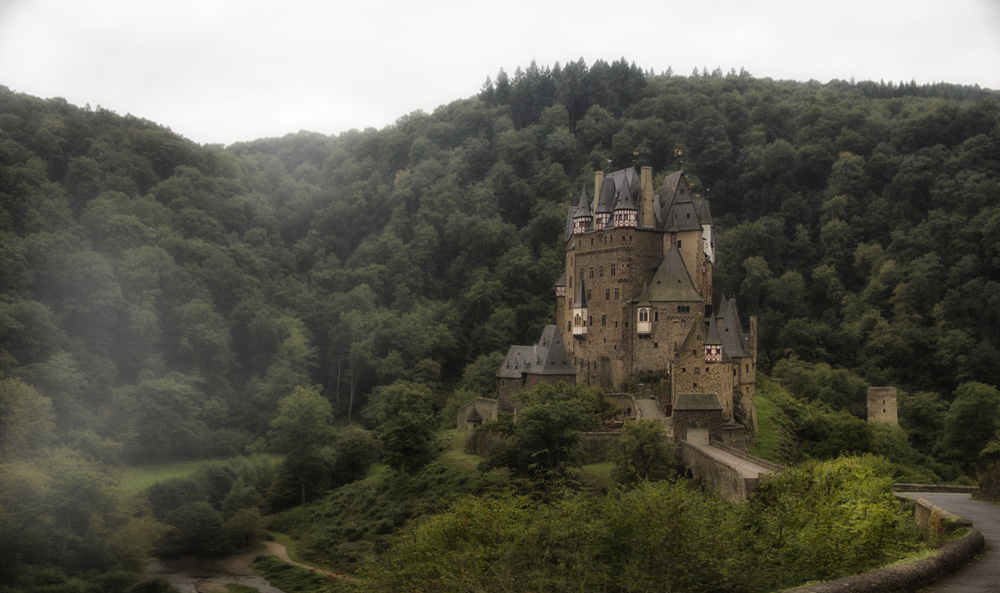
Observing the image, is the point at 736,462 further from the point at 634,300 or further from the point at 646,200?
the point at 646,200

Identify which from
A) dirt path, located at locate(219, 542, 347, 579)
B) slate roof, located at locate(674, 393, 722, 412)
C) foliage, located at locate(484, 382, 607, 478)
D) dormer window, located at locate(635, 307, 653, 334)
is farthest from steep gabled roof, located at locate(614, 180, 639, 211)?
dirt path, located at locate(219, 542, 347, 579)

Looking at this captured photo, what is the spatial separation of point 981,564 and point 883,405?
4592 cm

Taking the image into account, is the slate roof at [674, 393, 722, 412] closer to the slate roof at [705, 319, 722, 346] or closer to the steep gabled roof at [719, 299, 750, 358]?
the slate roof at [705, 319, 722, 346]

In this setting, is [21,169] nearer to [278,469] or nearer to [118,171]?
[118,171]

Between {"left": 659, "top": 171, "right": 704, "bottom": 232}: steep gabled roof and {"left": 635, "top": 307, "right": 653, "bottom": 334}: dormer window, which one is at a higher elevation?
{"left": 659, "top": 171, "right": 704, "bottom": 232}: steep gabled roof

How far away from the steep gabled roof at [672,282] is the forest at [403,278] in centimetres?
1012

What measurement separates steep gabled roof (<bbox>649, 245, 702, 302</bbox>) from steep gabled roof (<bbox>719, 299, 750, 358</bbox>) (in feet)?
6.20

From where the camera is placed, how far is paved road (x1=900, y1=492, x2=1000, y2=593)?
15602 mm

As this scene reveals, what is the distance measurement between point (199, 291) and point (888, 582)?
68.4m

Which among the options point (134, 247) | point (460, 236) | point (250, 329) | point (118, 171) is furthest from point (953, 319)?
point (118, 171)

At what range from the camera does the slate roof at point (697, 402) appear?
Answer: 40.6 m

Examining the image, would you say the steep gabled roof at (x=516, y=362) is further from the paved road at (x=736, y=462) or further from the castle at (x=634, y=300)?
A: the paved road at (x=736, y=462)

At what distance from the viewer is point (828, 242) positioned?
3223 inches

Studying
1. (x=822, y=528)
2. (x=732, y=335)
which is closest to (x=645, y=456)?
(x=732, y=335)
